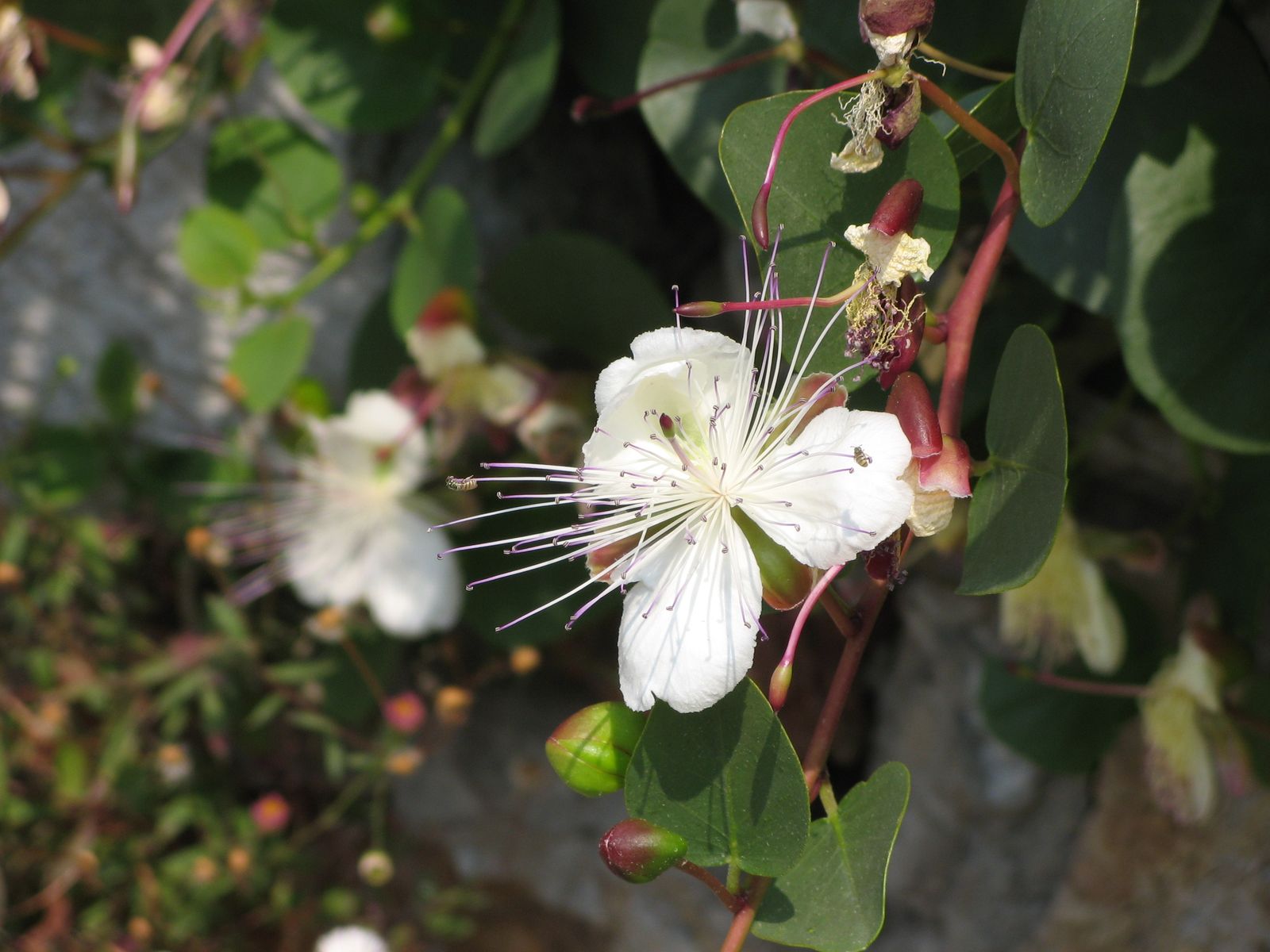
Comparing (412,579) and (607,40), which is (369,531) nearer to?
(412,579)

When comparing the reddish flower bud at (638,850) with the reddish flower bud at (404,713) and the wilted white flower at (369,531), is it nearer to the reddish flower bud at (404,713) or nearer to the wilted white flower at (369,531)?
the wilted white flower at (369,531)

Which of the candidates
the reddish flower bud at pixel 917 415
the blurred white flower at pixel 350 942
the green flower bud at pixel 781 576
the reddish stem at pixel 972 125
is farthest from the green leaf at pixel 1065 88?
the blurred white flower at pixel 350 942

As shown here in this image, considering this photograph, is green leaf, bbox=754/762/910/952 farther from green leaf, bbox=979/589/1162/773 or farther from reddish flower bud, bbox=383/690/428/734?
reddish flower bud, bbox=383/690/428/734

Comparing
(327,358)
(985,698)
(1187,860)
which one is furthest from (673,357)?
(327,358)

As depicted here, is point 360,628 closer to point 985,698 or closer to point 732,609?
point 985,698

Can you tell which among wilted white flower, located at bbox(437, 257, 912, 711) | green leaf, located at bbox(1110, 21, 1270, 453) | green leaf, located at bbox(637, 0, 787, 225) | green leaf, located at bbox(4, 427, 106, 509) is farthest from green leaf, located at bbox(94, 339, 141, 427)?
green leaf, located at bbox(1110, 21, 1270, 453)
